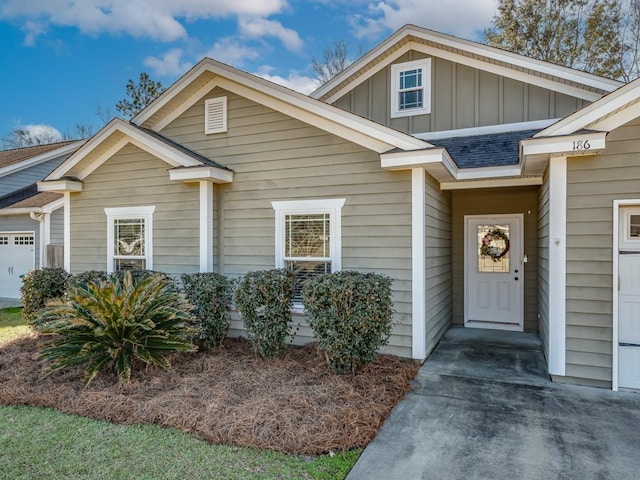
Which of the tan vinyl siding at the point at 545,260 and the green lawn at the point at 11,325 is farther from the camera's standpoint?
the green lawn at the point at 11,325

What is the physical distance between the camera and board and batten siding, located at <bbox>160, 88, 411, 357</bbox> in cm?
582

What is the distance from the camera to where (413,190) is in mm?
5688

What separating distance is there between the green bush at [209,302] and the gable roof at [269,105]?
9.44 ft

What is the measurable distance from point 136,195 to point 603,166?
7.33 meters

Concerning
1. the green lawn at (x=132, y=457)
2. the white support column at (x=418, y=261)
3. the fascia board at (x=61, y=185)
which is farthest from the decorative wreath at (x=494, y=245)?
the fascia board at (x=61, y=185)

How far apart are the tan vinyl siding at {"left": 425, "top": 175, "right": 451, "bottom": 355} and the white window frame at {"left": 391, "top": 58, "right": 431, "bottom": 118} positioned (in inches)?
77.4

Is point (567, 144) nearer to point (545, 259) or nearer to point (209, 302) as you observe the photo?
point (545, 259)

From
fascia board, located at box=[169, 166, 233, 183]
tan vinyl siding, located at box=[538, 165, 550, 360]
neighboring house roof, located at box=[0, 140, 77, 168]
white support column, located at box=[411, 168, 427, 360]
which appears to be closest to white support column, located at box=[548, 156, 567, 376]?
tan vinyl siding, located at box=[538, 165, 550, 360]

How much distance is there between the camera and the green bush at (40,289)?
24.8 ft

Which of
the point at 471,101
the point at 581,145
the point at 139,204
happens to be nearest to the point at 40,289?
the point at 139,204

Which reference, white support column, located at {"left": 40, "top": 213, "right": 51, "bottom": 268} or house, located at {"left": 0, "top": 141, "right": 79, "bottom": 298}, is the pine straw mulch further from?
house, located at {"left": 0, "top": 141, "right": 79, "bottom": 298}

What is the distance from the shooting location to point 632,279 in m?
4.76

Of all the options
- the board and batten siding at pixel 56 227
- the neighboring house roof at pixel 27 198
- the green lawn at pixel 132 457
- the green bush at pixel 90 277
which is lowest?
the green lawn at pixel 132 457

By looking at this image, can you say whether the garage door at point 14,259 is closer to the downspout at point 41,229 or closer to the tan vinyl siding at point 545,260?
the downspout at point 41,229
